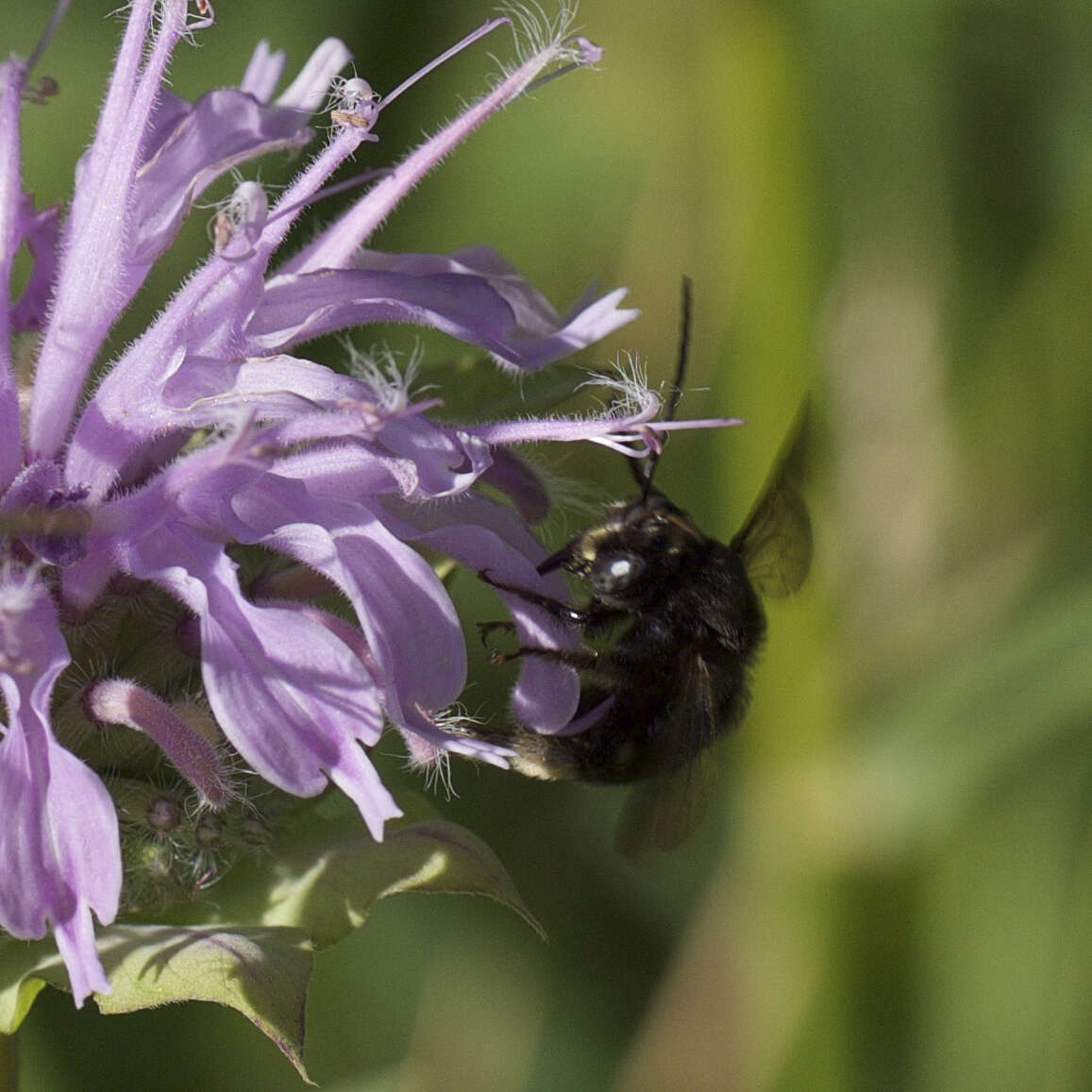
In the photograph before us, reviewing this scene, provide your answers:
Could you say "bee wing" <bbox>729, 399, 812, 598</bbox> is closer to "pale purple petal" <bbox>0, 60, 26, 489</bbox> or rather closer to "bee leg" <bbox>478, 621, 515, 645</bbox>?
"bee leg" <bbox>478, 621, 515, 645</bbox>

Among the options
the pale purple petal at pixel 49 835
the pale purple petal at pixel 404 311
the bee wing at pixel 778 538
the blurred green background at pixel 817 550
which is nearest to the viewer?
the pale purple petal at pixel 49 835

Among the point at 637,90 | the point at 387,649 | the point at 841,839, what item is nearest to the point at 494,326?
the point at 387,649

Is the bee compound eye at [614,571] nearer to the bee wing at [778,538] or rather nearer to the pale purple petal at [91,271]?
the bee wing at [778,538]

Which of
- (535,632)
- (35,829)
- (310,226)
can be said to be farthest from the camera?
(310,226)

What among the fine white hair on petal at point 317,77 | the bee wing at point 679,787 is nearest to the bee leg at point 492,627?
the bee wing at point 679,787

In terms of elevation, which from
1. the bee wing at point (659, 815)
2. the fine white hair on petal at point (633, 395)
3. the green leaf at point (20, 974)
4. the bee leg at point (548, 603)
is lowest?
the green leaf at point (20, 974)

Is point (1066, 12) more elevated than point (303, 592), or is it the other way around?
point (1066, 12)

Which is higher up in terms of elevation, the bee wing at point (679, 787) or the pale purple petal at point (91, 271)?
the pale purple petal at point (91, 271)

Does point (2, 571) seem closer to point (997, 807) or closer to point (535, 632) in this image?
point (535, 632)

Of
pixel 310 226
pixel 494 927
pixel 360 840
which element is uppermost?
pixel 310 226
